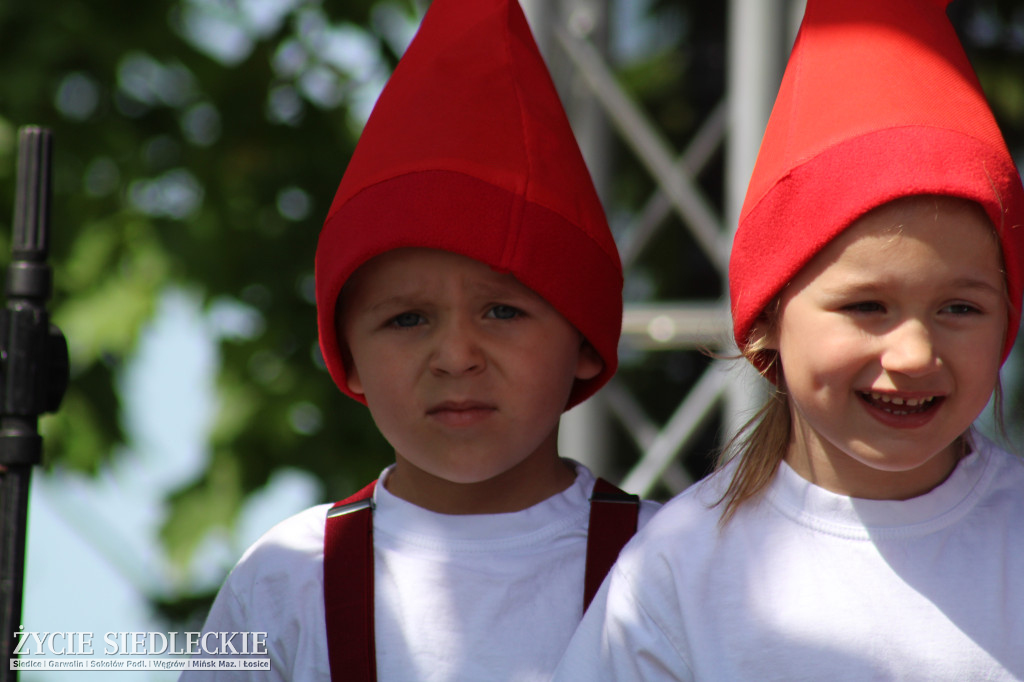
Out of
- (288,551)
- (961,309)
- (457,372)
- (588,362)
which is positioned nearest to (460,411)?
(457,372)

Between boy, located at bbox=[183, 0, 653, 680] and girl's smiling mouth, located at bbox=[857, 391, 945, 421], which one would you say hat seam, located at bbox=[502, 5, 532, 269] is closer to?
boy, located at bbox=[183, 0, 653, 680]

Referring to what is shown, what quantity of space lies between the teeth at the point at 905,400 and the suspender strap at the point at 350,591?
2.24ft

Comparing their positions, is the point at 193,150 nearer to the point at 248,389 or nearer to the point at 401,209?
the point at 248,389

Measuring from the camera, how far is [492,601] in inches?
57.4

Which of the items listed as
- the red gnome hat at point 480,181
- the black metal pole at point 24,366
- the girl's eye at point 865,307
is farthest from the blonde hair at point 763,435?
the black metal pole at point 24,366

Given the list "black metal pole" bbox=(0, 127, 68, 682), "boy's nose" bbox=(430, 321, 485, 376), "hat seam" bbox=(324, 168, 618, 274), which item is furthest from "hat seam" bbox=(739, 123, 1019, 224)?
"black metal pole" bbox=(0, 127, 68, 682)

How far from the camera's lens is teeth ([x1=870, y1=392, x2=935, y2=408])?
4.00 ft

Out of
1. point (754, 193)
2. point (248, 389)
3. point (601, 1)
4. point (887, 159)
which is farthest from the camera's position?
point (248, 389)

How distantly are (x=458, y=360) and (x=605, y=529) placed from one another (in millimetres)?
313

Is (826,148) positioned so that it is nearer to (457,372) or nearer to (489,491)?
(457,372)

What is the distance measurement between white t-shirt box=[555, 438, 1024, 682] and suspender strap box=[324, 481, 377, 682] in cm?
26

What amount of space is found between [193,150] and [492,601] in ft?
7.97

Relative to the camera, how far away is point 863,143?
1.24 m

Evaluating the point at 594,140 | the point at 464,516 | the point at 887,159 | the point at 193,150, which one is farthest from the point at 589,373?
the point at 193,150
